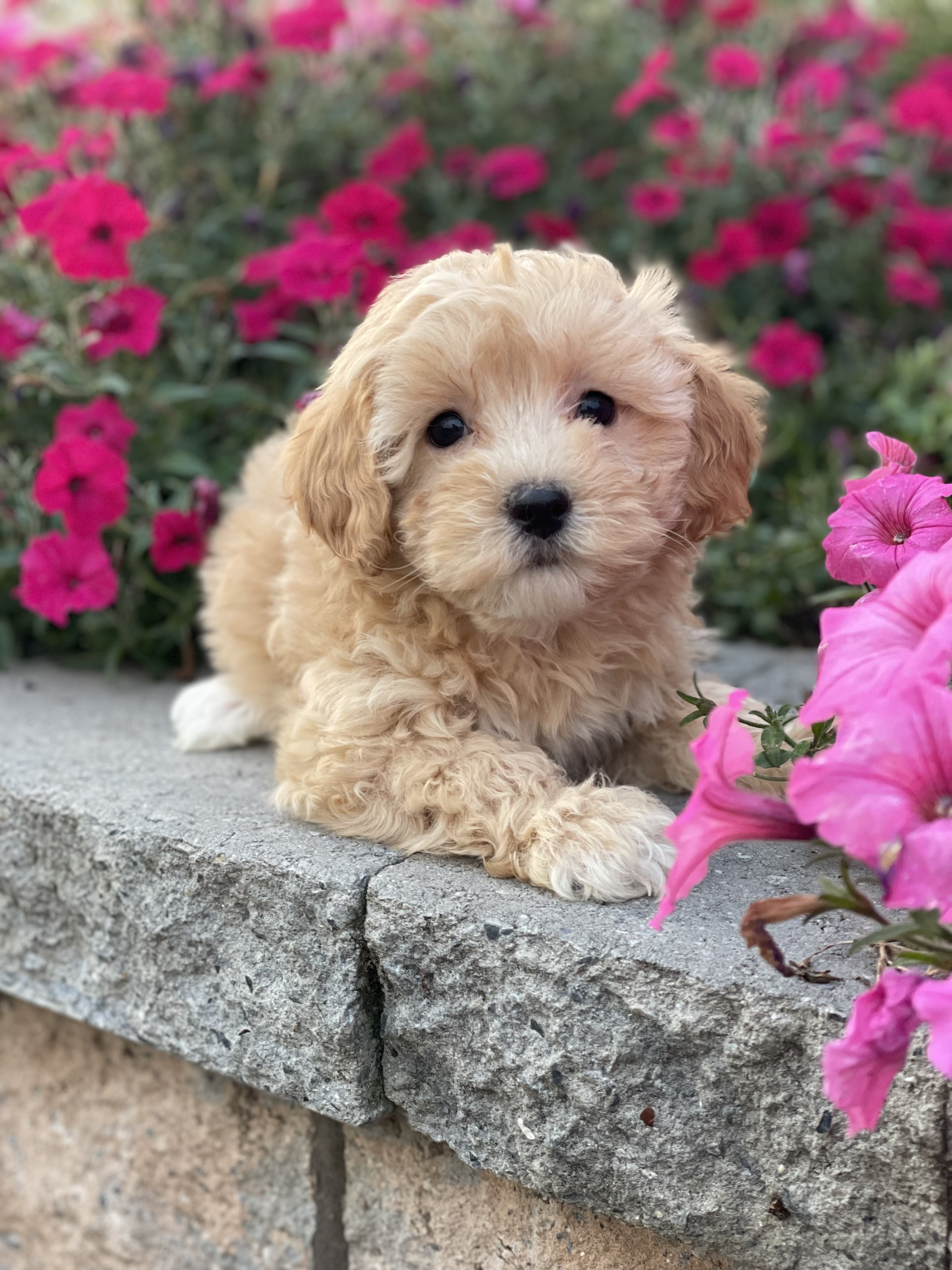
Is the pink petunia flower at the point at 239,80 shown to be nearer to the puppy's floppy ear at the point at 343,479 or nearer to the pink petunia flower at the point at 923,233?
the pink petunia flower at the point at 923,233

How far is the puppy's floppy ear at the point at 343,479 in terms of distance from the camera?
2229 mm

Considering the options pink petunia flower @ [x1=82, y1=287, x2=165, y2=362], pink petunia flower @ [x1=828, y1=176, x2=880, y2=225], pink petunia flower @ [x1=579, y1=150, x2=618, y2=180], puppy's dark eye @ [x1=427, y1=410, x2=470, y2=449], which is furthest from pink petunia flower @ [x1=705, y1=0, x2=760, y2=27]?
puppy's dark eye @ [x1=427, y1=410, x2=470, y2=449]

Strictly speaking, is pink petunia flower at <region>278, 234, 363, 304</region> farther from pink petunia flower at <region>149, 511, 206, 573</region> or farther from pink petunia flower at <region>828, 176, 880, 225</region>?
pink petunia flower at <region>828, 176, 880, 225</region>

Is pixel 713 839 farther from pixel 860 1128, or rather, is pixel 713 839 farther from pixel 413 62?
pixel 413 62

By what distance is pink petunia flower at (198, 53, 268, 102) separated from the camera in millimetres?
4508

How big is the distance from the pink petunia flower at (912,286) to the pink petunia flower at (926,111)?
0.53m

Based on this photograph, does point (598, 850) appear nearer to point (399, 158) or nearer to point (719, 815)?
point (719, 815)

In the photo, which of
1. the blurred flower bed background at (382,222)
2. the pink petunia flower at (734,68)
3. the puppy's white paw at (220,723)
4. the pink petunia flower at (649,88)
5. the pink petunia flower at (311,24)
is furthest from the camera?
the pink petunia flower at (734,68)

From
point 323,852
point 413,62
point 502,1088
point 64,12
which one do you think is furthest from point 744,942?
point 64,12

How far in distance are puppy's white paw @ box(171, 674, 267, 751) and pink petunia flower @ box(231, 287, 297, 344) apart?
1317 mm

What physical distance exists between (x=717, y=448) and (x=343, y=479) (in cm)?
70

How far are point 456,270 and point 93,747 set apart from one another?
1517 mm

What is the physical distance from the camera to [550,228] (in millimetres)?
4707

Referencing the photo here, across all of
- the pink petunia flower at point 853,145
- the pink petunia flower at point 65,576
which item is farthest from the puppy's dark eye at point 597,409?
the pink petunia flower at point 853,145
